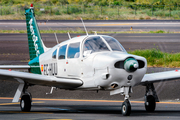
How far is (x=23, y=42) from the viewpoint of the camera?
30.6 m

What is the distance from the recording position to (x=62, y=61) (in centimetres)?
1078

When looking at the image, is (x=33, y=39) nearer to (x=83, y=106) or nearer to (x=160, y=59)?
(x=83, y=106)

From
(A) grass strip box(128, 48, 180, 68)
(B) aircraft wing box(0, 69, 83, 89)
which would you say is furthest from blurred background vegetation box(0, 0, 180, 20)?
(B) aircraft wing box(0, 69, 83, 89)

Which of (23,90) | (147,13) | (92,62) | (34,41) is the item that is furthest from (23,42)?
(147,13)

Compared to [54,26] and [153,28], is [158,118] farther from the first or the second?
[54,26]

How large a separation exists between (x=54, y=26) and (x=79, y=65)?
3480 centimetres

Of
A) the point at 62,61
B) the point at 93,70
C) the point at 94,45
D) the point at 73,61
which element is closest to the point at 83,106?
the point at 62,61

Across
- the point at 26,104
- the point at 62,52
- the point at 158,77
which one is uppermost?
the point at 62,52

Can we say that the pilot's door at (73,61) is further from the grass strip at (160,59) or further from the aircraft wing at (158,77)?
the grass strip at (160,59)

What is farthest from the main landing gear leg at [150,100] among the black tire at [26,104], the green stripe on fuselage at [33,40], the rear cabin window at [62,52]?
the green stripe on fuselage at [33,40]

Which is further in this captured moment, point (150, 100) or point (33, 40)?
point (33, 40)

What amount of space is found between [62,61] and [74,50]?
661 millimetres

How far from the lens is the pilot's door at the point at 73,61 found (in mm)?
10125

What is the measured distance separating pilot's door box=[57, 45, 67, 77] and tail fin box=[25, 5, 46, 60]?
2799mm
